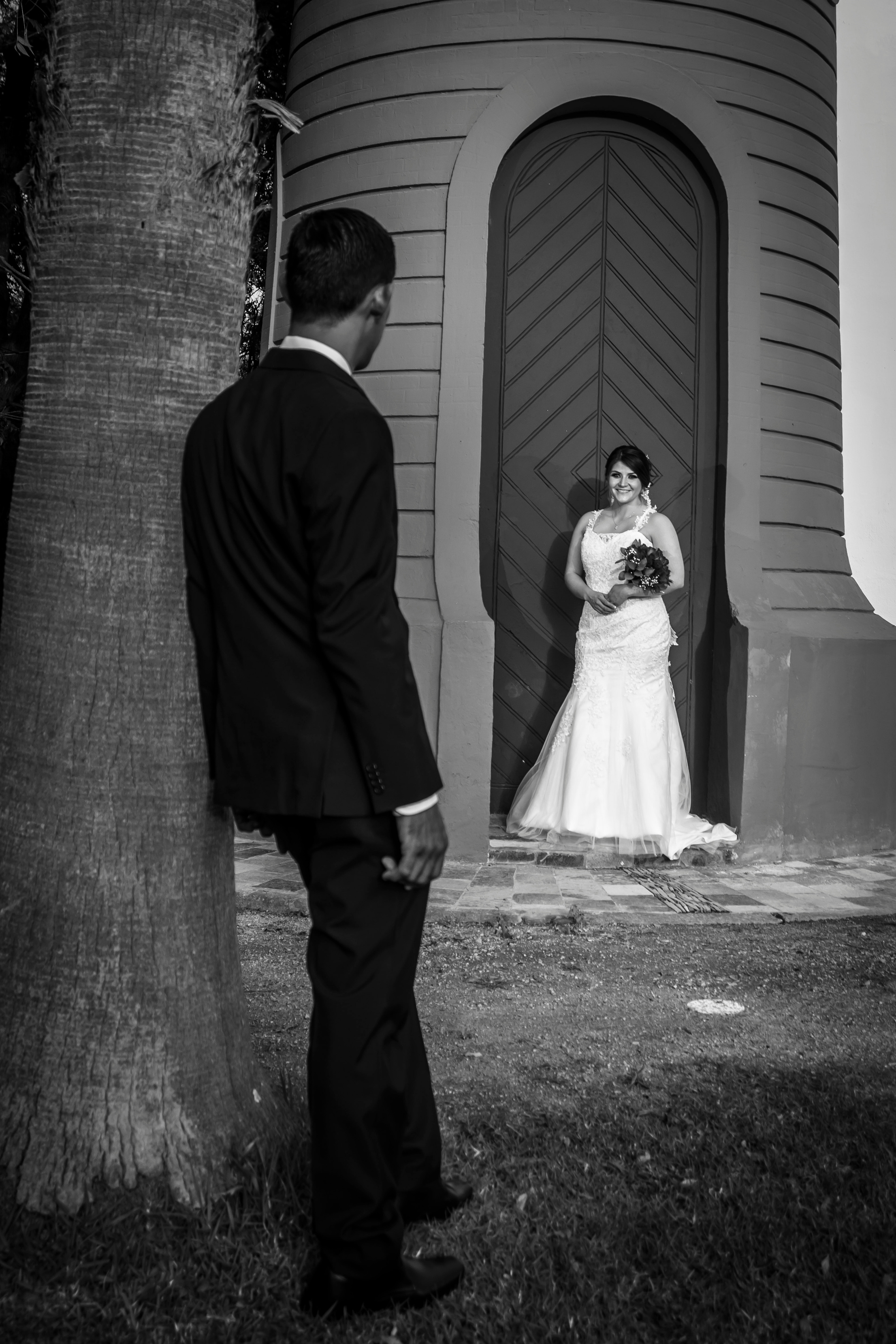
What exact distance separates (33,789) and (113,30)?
178 cm

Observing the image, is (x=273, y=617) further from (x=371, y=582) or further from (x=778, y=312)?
(x=778, y=312)

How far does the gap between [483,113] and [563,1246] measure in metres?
6.78

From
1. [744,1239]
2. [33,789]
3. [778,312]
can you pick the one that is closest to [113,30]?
[33,789]

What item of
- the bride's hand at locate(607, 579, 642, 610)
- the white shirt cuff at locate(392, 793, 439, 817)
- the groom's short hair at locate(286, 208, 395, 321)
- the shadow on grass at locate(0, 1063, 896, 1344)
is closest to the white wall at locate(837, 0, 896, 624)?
the bride's hand at locate(607, 579, 642, 610)

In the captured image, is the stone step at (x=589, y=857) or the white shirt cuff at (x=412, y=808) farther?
the stone step at (x=589, y=857)

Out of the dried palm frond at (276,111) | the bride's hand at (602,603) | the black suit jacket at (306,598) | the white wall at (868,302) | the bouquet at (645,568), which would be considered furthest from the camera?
the white wall at (868,302)

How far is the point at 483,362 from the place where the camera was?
24.6 ft

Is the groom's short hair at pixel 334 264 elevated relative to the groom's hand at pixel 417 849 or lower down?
elevated

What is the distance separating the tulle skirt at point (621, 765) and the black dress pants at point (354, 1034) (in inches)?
195

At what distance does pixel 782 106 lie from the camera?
794 centimetres

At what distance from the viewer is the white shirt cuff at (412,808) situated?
2365 millimetres

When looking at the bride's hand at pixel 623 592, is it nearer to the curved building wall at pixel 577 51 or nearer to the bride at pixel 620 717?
the bride at pixel 620 717

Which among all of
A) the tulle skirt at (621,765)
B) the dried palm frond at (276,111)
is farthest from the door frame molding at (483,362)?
the dried palm frond at (276,111)

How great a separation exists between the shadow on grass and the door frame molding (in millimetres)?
3922
